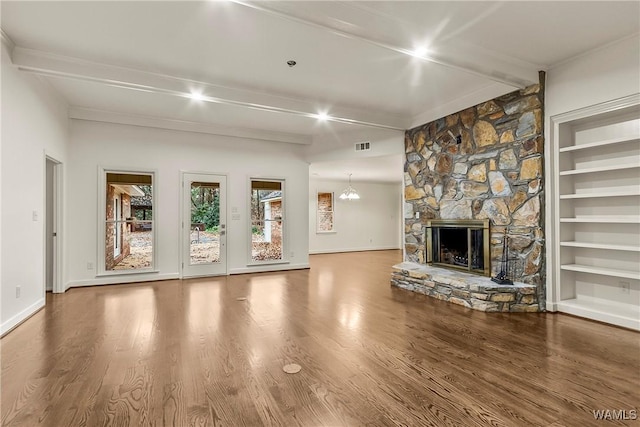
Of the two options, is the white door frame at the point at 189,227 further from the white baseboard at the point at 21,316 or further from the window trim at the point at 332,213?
the window trim at the point at 332,213

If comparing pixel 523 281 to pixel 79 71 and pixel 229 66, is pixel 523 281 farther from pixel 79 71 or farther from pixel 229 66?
pixel 79 71

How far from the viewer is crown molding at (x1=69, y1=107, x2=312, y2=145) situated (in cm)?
545

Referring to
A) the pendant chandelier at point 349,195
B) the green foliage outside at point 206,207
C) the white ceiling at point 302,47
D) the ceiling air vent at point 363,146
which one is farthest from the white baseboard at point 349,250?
the white ceiling at point 302,47

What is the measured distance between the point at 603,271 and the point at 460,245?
1.80 metres

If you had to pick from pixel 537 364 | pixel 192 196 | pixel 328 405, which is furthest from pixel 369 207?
pixel 328 405

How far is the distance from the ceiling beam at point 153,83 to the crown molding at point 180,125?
6.07ft

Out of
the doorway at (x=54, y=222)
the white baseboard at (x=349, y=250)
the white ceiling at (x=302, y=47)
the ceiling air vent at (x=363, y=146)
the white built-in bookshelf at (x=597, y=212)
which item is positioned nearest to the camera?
the white ceiling at (x=302, y=47)

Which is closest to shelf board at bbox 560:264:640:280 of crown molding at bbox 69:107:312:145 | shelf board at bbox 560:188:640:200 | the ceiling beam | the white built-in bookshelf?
the white built-in bookshelf

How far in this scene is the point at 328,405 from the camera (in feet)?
6.63

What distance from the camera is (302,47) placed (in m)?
3.48

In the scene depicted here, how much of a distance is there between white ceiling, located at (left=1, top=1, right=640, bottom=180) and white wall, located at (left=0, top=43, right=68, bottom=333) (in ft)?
1.06

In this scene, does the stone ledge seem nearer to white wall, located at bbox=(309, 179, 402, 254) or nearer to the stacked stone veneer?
the stacked stone veneer

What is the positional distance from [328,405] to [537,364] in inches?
69.2

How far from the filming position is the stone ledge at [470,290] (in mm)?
3992
